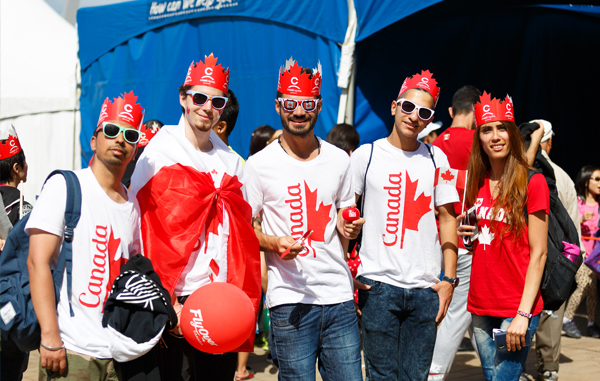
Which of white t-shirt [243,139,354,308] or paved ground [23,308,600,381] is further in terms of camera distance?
paved ground [23,308,600,381]

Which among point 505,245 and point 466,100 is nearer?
point 505,245

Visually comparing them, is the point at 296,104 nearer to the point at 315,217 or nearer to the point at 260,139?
the point at 315,217

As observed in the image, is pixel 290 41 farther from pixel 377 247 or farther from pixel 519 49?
pixel 377 247

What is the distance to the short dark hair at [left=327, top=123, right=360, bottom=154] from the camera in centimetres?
569

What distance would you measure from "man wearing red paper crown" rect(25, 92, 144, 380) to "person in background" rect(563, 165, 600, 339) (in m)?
5.68

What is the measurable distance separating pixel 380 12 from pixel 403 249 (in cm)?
374

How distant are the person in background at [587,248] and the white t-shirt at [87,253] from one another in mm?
5702

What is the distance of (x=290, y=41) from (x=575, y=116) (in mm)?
4248

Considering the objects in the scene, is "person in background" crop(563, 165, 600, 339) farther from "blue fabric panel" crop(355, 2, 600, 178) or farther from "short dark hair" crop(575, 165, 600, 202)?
"blue fabric panel" crop(355, 2, 600, 178)

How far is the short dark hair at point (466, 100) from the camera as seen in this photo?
515cm

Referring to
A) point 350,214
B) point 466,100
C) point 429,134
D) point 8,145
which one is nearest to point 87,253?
point 350,214

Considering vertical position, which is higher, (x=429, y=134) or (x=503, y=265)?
(x=429, y=134)

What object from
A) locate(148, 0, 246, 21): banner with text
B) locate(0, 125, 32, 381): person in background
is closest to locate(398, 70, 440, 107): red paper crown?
locate(0, 125, 32, 381): person in background

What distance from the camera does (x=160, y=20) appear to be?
30.5 ft
